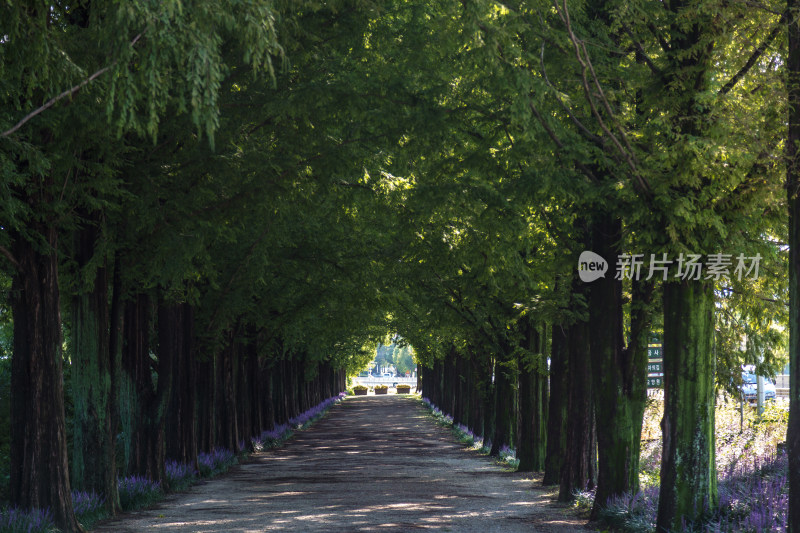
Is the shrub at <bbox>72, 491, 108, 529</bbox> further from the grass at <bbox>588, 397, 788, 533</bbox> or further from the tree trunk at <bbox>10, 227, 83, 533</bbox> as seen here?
the grass at <bbox>588, 397, 788, 533</bbox>

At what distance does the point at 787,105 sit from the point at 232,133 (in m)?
7.39

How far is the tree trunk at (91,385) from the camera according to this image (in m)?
14.2

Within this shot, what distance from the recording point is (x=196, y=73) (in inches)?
267

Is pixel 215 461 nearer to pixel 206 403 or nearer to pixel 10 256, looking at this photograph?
pixel 206 403

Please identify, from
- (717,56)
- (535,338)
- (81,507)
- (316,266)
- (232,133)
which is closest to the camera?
(717,56)

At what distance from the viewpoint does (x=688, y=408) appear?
11.4 meters

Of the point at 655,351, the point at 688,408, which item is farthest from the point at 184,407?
the point at 688,408

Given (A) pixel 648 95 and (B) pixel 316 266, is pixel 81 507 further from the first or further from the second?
(A) pixel 648 95

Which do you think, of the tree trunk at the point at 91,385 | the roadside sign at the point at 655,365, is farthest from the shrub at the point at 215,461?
the roadside sign at the point at 655,365

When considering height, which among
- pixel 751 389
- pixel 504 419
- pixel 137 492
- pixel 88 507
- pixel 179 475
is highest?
pixel 88 507

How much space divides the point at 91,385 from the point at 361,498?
6026mm

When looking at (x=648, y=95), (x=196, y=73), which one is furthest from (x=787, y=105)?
(x=196, y=73)

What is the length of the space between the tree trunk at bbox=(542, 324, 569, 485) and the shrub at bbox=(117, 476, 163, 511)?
28.2ft

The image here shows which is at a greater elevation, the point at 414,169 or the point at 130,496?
the point at 414,169
